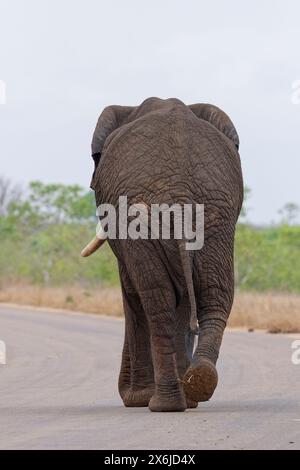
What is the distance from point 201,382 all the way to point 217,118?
102 inches

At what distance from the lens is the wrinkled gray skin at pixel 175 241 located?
39.8 feet

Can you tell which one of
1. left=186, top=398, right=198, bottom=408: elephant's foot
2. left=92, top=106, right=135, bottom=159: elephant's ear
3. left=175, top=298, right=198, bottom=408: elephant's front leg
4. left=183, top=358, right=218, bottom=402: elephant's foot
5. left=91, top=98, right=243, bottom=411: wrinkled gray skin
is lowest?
left=186, top=398, right=198, bottom=408: elephant's foot

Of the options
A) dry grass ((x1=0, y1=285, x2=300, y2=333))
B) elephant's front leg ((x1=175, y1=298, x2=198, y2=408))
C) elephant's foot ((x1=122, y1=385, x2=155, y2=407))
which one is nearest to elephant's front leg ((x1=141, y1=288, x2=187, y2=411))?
elephant's front leg ((x1=175, y1=298, x2=198, y2=408))

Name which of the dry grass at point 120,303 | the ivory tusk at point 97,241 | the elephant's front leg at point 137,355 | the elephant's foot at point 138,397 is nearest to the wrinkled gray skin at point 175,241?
the elephant's front leg at point 137,355

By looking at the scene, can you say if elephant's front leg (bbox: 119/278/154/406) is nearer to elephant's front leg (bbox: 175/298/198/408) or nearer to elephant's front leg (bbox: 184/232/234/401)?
elephant's front leg (bbox: 175/298/198/408)

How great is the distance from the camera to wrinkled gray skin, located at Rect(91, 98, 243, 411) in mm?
12133

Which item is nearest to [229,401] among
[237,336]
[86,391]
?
[86,391]

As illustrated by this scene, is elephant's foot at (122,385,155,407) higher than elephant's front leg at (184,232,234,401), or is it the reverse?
elephant's front leg at (184,232,234,401)

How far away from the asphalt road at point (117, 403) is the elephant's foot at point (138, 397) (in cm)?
12

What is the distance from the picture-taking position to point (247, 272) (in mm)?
54344

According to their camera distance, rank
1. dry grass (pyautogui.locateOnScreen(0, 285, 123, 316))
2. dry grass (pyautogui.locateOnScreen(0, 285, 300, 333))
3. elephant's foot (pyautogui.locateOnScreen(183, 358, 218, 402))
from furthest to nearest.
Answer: dry grass (pyautogui.locateOnScreen(0, 285, 123, 316)), dry grass (pyautogui.locateOnScreen(0, 285, 300, 333)), elephant's foot (pyautogui.locateOnScreen(183, 358, 218, 402))

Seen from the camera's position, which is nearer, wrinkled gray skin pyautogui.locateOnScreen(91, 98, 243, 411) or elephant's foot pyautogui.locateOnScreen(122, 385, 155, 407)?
wrinkled gray skin pyautogui.locateOnScreen(91, 98, 243, 411)

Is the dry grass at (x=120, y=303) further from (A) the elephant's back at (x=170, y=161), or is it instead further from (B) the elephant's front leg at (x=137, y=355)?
(A) the elephant's back at (x=170, y=161)
